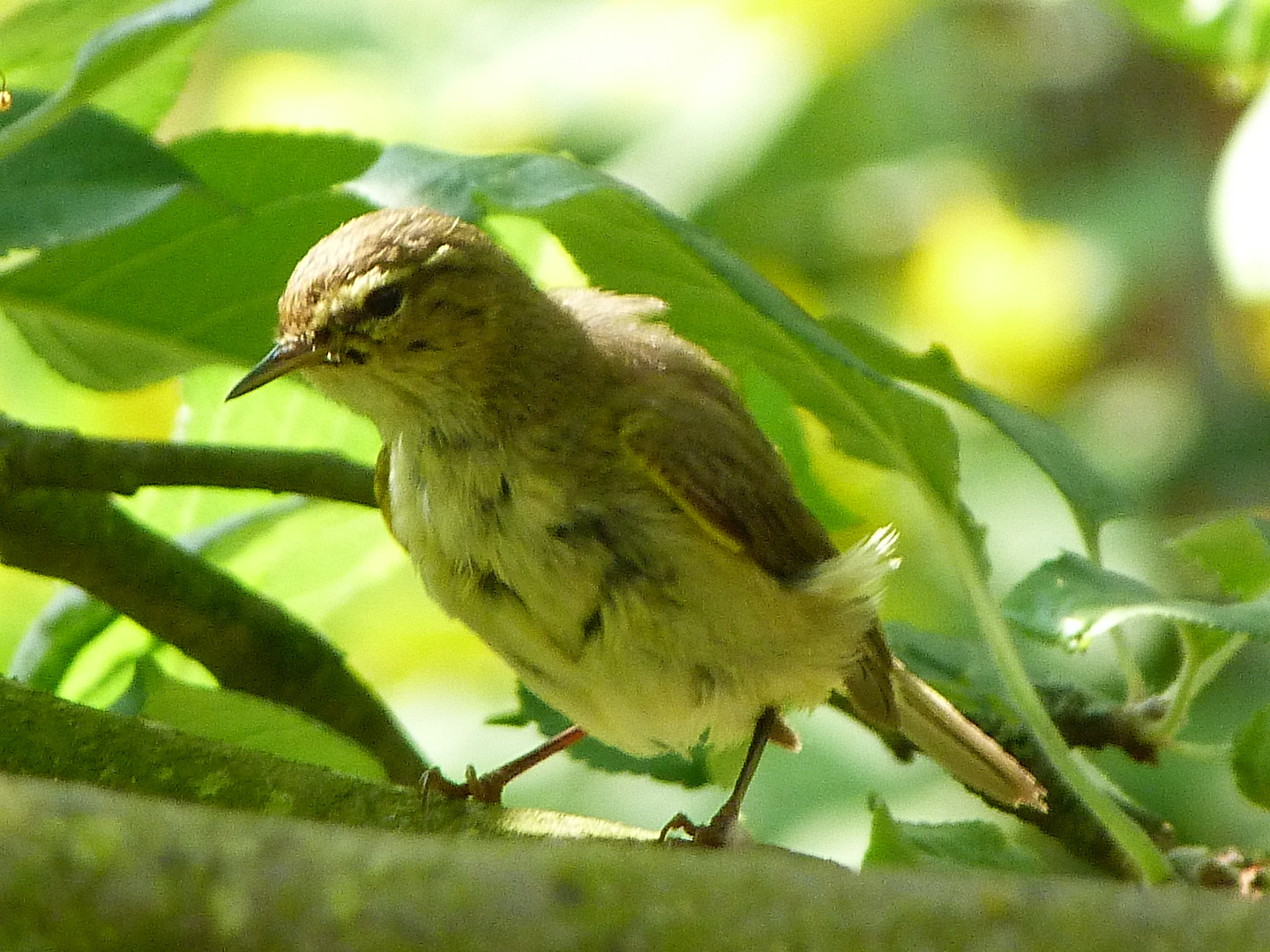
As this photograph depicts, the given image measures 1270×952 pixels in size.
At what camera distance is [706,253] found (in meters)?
1.76

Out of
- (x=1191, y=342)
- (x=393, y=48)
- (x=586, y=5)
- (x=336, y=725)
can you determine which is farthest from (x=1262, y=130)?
(x=1191, y=342)

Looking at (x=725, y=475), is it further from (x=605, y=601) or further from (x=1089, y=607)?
(x=1089, y=607)

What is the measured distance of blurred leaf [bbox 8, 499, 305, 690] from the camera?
228cm

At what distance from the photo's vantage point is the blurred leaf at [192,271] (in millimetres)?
2131

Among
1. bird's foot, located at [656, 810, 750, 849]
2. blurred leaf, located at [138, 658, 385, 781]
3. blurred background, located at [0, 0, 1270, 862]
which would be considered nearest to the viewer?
blurred leaf, located at [138, 658, 385, 781]

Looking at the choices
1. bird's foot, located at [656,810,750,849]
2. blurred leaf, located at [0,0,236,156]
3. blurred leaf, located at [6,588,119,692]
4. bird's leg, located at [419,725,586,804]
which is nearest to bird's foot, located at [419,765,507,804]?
bird's leg, located at [419,725,586,804]

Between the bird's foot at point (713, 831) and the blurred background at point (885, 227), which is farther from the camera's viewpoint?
the blurred background at point (885, 227)

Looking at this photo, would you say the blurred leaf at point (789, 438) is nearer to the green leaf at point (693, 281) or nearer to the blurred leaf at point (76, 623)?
the green leaf at point (693, 281)

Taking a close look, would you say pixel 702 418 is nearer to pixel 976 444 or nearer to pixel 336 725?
pixel 336 725

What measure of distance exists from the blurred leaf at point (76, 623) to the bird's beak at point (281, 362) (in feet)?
1.27

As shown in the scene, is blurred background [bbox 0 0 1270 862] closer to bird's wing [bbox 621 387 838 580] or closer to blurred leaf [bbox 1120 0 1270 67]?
blurred leaf [bbox 1120 0 1270 67]

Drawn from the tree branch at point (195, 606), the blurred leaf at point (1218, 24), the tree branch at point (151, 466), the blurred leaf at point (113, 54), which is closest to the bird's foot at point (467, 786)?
the tree branch at point (195, 606)

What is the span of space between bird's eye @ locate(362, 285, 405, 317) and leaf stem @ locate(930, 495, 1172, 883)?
779 mm

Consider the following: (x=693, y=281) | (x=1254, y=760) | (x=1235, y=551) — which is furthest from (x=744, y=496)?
(x=1254, y=760)
